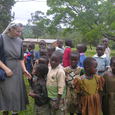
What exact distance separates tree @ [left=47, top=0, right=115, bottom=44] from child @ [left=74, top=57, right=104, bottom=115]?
23866 mm

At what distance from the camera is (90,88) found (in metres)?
3.54

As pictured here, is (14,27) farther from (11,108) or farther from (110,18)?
(110,18)

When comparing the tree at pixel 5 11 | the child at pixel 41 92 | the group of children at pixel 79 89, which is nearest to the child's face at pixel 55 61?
the group of children at pixel 79 89

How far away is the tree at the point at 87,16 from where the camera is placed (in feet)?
93.6

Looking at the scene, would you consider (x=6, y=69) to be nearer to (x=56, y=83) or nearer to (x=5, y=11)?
(x=56, y=83)

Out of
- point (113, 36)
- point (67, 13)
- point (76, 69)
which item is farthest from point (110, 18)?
point (76, 69)

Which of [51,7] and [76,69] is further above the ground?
[51,7]

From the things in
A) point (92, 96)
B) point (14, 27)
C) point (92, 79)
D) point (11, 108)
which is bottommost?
point (11, 108)

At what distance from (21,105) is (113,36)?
1091 inches

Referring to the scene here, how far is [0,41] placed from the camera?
3850 millimetres

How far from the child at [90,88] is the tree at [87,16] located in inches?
940

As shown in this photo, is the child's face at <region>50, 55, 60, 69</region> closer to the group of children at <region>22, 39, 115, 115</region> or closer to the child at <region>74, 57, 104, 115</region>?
the group of children at <region>22, 39, 115, 115</region>

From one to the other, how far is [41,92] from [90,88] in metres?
0.71

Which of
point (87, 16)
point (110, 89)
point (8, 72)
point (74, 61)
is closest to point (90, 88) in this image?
point (110, 89)
